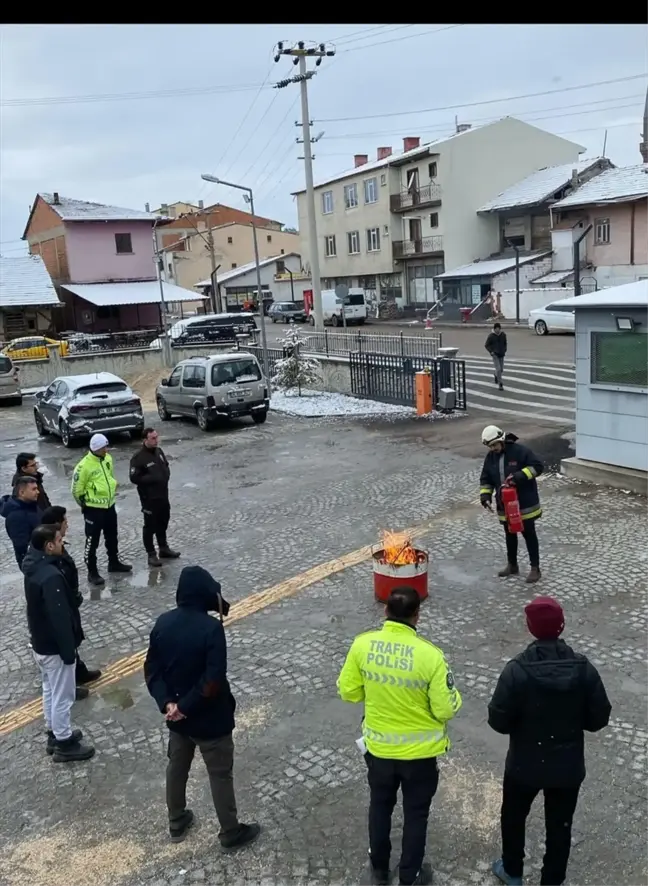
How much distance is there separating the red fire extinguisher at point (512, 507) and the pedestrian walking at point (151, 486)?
404 centimetres

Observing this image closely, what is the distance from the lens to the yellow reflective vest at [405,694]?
377cm

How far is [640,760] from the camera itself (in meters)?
5.05

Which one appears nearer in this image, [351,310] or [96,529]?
[96,529]

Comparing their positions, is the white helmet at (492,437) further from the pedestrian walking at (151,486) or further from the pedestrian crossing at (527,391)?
the pedestrian crossing at (527,391)

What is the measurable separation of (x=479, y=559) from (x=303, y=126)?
26.9 meters

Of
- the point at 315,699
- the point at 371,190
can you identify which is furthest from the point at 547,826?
the point at 371,190

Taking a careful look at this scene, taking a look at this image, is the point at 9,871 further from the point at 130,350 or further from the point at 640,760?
the point at 130,350

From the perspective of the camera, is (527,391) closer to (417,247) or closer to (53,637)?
(53,637)

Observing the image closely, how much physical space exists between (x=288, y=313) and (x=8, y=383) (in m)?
31.5

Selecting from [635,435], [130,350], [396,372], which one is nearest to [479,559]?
[635,435]

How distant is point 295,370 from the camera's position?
74.5 ft

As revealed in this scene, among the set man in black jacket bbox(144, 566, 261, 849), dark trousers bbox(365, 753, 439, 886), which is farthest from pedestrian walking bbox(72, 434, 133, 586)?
dark trousers bbox(365, 753, 439, 886)

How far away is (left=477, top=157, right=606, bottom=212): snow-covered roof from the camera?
45188 millimetres

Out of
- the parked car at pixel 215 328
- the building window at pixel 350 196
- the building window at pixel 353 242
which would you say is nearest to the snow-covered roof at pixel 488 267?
the building window at pixel 353 242
